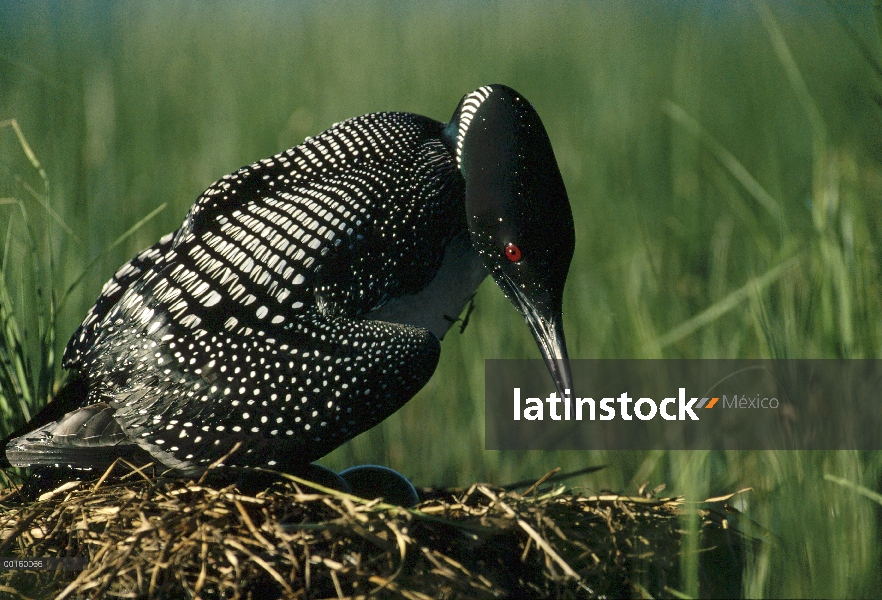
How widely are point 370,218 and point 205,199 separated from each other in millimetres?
454

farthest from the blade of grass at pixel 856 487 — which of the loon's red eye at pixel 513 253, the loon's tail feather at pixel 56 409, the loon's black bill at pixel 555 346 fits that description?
the loon's tail feather at pixel 56 409

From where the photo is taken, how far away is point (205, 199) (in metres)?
2.09

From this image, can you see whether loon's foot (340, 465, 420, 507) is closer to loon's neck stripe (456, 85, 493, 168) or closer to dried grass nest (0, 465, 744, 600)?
dried grass nest (0, 465, 744, 600)

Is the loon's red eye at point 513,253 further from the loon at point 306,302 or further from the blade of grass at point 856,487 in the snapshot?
the blade of grass at point 856,487

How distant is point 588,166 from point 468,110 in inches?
105

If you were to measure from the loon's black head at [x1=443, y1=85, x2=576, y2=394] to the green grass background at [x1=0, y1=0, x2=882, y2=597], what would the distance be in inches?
16.0

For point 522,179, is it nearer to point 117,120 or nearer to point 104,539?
point 104,539

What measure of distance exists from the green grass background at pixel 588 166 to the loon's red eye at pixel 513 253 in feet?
1.76

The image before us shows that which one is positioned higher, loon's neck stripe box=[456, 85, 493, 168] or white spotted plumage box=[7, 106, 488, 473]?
loon's neck stripe box=[456, 85, 493, 168]

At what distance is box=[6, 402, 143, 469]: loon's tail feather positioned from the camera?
1914mm

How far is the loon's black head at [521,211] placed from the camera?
190cm

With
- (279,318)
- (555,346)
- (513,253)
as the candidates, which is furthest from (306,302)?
(555,346)

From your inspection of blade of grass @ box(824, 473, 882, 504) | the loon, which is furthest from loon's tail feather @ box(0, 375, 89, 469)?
blade of grass @ box(824, 473, 882, 504)

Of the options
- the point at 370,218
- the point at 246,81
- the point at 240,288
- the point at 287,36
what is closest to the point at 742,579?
the point at 370,218
